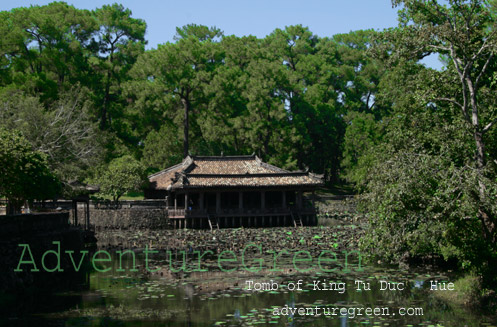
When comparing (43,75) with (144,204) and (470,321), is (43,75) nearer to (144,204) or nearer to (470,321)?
(144,204)

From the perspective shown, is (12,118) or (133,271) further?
(12,118)

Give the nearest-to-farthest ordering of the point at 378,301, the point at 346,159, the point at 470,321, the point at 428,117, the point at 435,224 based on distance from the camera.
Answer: the point at 470,321 → the point at 435,224 → the point at 378,301 → the point at 428,117 → the point at 346,159

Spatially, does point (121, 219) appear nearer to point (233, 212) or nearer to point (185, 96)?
point (233, 212)

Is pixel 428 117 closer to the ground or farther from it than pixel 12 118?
closer to the ground

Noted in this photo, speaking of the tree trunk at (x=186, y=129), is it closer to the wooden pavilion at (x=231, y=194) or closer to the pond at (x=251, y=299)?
the wooden pavilion at (x=231, y=194)

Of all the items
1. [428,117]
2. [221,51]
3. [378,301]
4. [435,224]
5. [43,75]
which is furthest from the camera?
[221,51]

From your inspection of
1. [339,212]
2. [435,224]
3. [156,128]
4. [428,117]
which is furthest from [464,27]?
[156,128]

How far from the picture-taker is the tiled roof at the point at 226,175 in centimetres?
4678

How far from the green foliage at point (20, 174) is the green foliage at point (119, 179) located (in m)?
17.6

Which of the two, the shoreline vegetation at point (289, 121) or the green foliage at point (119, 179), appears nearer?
the shoreline vegetation at point (289, 121)

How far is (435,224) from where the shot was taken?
688 inches

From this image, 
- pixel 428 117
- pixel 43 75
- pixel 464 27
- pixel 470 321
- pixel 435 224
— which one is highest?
pixel 43 75

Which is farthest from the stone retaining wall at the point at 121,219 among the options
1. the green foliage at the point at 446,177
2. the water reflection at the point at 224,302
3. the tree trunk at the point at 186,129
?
the green foliage at the point at 446,177

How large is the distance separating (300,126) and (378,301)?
47.6 meters
